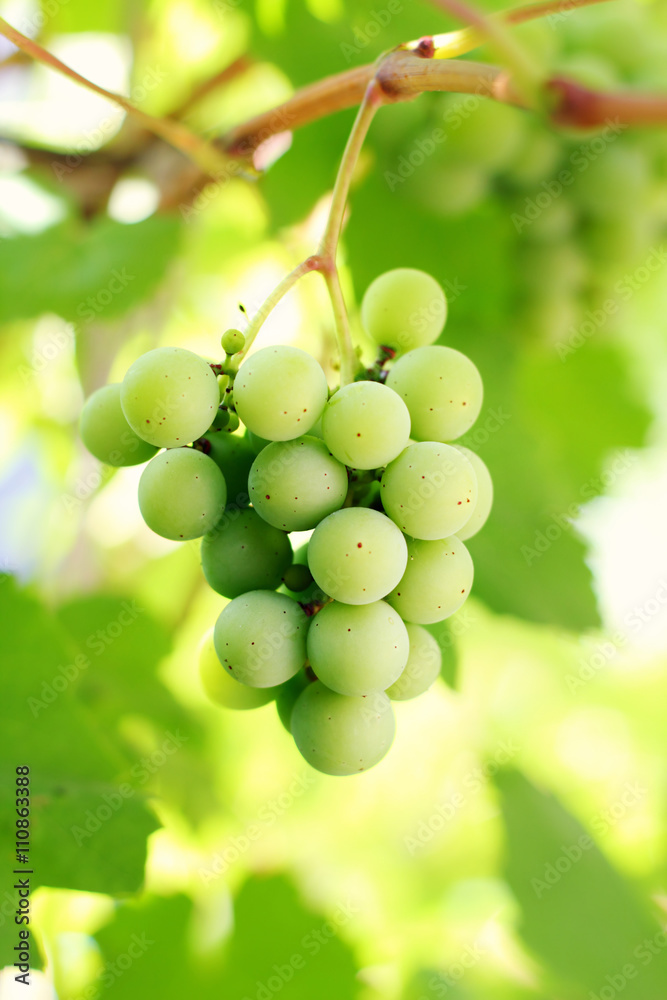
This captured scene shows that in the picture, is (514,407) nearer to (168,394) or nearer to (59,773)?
(168,394)

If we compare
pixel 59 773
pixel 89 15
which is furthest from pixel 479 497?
pixel 89 15

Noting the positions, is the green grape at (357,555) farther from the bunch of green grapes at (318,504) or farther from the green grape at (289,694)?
the green grape at (289,694)

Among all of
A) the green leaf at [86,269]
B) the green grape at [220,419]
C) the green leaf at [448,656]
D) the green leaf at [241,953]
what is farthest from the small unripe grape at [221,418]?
the green leaf at [241,953]

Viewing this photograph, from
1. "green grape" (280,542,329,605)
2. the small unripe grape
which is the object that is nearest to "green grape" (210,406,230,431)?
the small unripe grape

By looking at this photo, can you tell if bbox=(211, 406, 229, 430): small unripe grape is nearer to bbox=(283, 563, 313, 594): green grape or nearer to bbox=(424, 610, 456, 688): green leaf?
bbox=(283, 563, 313, 594): green grape

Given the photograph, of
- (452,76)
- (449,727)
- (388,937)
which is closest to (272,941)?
(388,937)

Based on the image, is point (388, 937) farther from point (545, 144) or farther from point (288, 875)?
point (545, 144)
